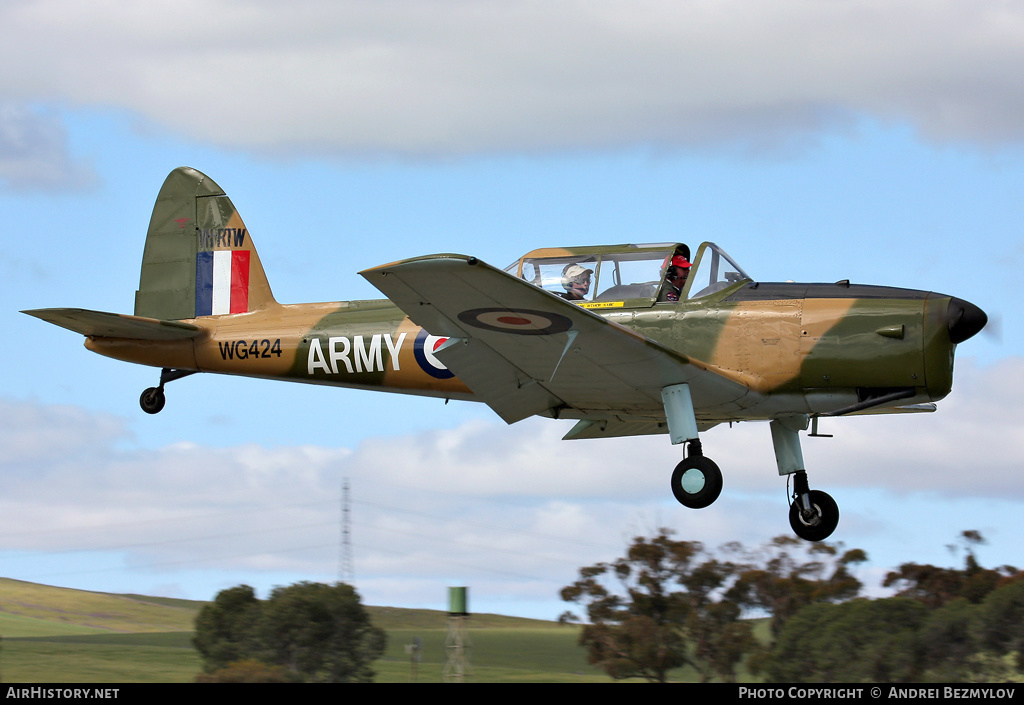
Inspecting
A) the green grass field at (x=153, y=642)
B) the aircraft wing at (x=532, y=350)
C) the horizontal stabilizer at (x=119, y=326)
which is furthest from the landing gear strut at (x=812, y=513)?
the green grass field at (x=153, y=642)

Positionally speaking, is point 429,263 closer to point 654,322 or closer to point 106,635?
point 654,322

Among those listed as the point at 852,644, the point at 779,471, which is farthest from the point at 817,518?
the point at 852,644

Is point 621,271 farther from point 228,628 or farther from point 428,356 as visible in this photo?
point 228,628

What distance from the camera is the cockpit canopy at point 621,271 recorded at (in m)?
10.2

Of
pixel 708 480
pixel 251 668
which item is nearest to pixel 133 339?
pixel 708 480

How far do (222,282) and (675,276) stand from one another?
212 inches

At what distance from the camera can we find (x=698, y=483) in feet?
31.2

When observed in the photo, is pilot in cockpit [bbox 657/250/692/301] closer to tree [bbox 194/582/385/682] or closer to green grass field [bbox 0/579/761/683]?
green grass field [bbox 0/579/761/683]

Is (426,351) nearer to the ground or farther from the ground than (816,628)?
farther from the ground

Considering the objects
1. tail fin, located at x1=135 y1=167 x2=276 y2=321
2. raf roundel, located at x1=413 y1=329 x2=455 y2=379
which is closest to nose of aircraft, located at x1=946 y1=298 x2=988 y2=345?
raf roundel, located at x1=413 y1=329 x2=455 y2=379

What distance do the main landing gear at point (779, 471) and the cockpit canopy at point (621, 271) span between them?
39.2 inches

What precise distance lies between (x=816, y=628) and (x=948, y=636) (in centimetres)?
281

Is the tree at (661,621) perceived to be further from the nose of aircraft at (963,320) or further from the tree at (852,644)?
the nose of aircraft at (963,320)

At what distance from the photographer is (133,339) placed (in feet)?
39.7
